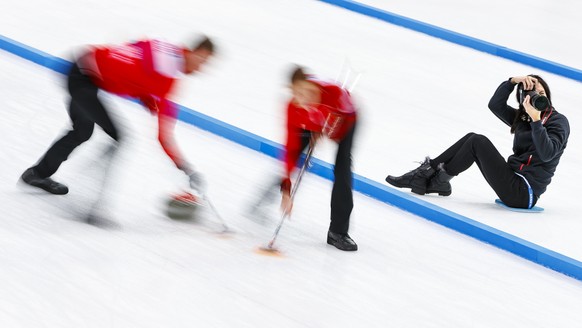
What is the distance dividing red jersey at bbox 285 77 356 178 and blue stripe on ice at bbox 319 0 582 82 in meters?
5.60

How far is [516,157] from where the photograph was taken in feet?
19.7

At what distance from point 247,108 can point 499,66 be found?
3.33 m

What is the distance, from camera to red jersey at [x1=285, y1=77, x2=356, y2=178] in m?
4.71

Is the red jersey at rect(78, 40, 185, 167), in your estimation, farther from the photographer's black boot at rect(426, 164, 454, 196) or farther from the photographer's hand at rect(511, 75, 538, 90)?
the photographer's hand at rect(511, 75, 538, 90)

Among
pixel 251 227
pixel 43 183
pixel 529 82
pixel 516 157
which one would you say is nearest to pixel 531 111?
pixel 529 82

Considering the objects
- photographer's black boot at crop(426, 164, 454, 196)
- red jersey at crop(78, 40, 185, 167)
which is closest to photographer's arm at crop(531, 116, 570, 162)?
photographer's black boot at crop(426, 164, 454, 196)

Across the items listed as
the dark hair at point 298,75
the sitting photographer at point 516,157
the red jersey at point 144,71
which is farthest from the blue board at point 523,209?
the red jersey at point 144,71

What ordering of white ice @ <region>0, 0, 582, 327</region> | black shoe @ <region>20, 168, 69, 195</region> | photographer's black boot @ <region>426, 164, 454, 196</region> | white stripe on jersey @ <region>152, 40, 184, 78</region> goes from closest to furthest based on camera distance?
white ice @ <region>0, 0, 582, 327</region> < white stripe on jersey @ <region>152, 40, 184, 78</region> < black shoe @ <region>20, 168, 69, 195</region> < photographer's black boot @ <region>426, 164, 454, 196</region>

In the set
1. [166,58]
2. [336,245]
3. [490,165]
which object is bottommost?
[336,245]

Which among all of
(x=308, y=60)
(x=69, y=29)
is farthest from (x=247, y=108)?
(x=69, y=29)

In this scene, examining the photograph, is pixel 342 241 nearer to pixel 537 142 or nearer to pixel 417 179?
pixel 417 179

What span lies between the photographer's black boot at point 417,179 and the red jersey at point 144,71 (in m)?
1.81

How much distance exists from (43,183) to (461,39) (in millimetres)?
6190

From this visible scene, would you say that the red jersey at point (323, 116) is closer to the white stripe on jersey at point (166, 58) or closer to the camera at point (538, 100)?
the white stripe on jersey at point (166, 58)
